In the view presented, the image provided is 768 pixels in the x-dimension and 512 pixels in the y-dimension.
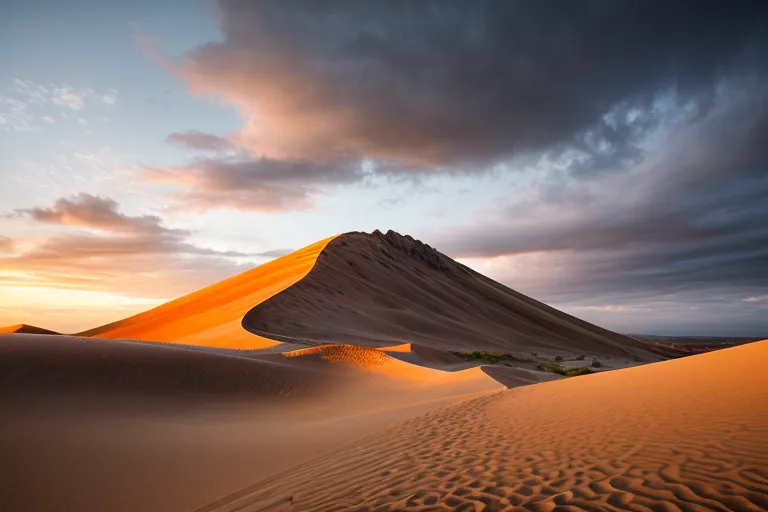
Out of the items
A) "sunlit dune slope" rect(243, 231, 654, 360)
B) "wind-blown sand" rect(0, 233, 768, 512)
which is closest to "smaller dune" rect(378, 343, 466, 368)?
"wind-blown sand" rect(0, 233, 768, 512)

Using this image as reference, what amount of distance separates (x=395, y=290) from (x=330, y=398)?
3121 centimetres

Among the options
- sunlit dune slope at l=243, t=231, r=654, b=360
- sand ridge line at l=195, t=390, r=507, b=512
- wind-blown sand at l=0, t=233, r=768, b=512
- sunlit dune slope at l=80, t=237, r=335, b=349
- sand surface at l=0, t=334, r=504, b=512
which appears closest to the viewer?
wind-blown sand at l=0, t=233, r=768, b=512

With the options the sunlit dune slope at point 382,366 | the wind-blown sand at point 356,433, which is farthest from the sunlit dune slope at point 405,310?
the wind-blown sand at point 356,433

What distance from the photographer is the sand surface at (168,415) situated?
5043 millimetres

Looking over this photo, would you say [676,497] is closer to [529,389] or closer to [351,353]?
[529,389]

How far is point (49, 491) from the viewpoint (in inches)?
189

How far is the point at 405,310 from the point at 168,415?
1193 inches

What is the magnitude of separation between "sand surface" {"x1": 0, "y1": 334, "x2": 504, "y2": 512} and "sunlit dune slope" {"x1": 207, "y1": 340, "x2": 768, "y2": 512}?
112cm

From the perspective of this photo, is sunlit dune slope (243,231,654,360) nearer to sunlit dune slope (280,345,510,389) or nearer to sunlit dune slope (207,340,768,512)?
sunlit dune slope (280,345,510,389)

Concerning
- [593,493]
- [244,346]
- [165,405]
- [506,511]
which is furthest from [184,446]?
[244,346]

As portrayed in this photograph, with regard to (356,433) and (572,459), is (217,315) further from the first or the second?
(572,459)

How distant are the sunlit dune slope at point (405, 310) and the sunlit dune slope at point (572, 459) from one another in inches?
698

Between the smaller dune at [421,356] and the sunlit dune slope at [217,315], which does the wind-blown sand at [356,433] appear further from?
the sunlit dune slope at [217,315]

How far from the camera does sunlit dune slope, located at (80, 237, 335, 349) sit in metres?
24.5
